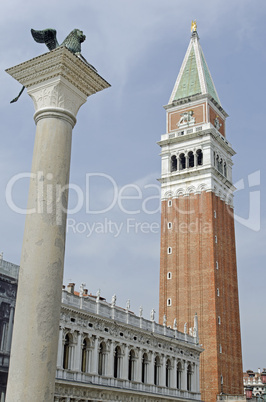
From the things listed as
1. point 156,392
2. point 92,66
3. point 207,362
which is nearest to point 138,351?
point 156,392

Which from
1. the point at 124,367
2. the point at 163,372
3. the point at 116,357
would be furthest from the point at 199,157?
the point at 124,367

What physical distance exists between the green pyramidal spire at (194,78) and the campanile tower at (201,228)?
12cm

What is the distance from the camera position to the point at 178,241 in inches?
2112

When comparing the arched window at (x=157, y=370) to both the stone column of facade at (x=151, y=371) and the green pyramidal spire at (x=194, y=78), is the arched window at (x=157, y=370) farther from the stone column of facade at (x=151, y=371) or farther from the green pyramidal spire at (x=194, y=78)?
the green pyramidal spire at (x=194, y=78)

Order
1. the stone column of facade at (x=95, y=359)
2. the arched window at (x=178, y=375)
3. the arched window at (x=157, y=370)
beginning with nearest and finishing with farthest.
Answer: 1. the stone column of facade at (x=95, y=359)
2. the arched window at (x=157, y=370)
3. the arched window at (x=178, y=375)

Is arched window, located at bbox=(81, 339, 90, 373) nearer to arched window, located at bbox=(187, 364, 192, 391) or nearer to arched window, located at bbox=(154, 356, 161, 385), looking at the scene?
arched window, located at bbox=(154, 356, 161, 385)

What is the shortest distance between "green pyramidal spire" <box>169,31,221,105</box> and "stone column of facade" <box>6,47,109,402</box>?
4907 centimetres

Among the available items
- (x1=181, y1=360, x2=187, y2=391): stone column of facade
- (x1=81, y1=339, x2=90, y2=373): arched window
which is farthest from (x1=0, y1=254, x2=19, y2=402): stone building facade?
(x1=181, y1=360, x2=187, y2=391): stone column of facade

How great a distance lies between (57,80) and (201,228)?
147 feet

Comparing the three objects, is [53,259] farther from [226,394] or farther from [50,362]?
[226,394]

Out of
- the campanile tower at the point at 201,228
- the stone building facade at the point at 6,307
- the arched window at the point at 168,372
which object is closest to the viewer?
the stone building facade at the point at 6,307

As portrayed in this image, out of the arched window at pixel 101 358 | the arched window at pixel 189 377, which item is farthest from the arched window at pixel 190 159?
the arched window at pixel 101 358

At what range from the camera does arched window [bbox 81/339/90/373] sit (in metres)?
29.3

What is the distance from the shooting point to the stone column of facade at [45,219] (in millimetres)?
7289
